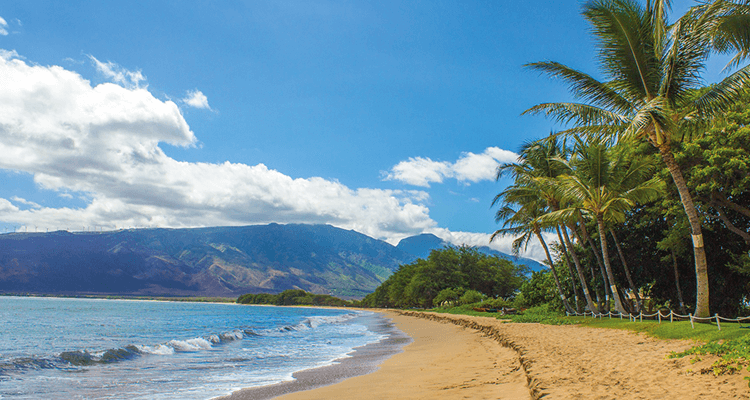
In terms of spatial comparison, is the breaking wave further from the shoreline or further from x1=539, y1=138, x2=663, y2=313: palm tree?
x1=539, y1=138, x2=663, y2=313: palm tree

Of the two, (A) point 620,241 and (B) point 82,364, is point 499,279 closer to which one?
(A) point 620,241

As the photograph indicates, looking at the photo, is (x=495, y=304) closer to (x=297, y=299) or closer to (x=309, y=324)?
(x=309, y=324)

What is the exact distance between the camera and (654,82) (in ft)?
42.7

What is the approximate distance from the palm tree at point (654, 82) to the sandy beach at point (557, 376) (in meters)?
4.44

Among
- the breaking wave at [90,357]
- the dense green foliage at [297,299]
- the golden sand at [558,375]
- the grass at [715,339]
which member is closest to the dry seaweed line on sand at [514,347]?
the golden sand at [558,375]

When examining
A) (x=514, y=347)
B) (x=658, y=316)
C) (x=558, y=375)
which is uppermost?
(x=658, y=316)

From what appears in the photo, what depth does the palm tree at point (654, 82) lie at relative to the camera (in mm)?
11672

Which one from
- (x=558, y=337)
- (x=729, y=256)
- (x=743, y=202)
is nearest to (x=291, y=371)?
(x=558, y=337)

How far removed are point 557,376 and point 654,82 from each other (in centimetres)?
1039

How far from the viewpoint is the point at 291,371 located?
12.0m

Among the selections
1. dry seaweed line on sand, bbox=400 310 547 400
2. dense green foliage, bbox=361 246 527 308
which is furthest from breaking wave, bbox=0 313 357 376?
dense green foliage, bbox=361 246 527 308

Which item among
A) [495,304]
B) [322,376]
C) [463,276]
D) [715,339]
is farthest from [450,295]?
[715,339]

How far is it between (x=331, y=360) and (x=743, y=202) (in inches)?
703

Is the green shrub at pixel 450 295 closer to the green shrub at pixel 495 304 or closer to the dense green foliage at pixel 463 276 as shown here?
the dense green foliage at pixel 463 276
